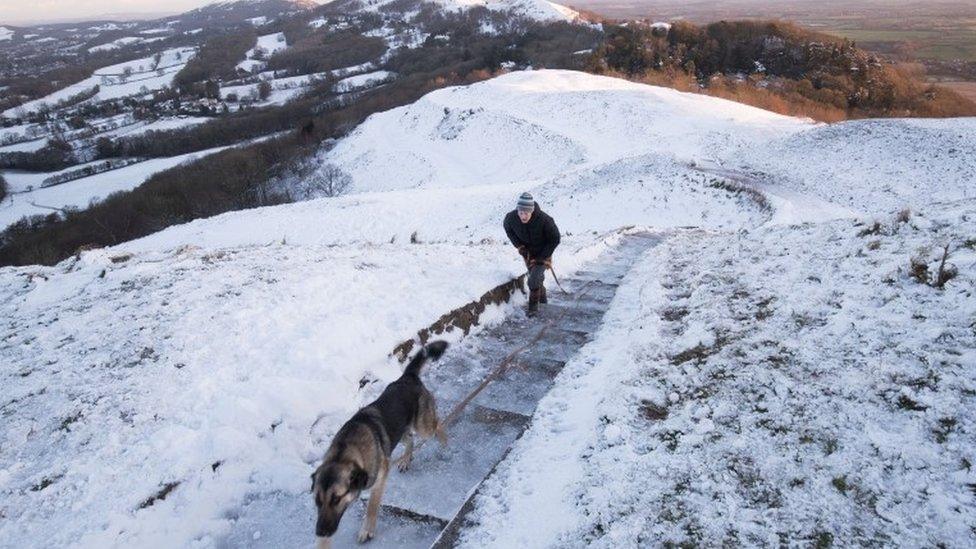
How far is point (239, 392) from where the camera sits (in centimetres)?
599

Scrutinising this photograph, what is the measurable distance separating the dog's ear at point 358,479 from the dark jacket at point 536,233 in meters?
6.22

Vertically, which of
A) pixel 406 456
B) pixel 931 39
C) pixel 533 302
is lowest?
pixel 533 302

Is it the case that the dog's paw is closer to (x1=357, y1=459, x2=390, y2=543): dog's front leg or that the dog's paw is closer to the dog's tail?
(x1=357, y1=459, x2=390, y2=543): dog's front leg

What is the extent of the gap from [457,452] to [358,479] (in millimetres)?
1760

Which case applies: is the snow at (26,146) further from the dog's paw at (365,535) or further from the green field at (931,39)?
the green field at (931,39)

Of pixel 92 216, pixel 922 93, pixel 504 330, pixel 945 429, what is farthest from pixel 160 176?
pixel 922 93

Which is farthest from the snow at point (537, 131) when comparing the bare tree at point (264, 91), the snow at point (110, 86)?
the snow at point (110, 86)

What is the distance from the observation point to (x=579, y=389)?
671 centimetres

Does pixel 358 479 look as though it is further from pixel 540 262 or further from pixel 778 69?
pixel 778 69

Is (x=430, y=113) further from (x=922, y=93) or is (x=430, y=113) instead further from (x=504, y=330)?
(x=504, y=330)

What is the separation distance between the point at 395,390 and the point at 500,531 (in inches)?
65.8

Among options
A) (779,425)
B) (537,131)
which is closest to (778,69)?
(537,131)

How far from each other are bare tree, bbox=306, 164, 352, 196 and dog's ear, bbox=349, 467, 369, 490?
5837 cm

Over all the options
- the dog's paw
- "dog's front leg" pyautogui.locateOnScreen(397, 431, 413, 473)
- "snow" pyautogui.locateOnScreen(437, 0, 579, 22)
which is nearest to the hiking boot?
"dog's front leg" pyautogui.locateOnScreen(397, 431, 413, 473)
